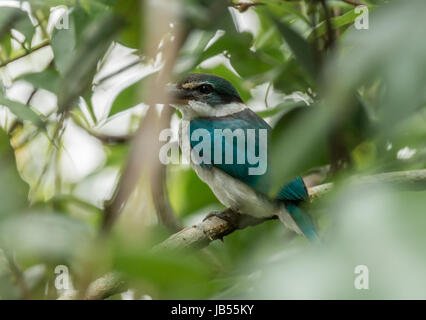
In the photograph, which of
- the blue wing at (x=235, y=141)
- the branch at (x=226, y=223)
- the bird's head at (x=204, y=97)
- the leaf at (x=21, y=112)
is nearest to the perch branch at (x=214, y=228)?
the branch at (x=226, y=223)

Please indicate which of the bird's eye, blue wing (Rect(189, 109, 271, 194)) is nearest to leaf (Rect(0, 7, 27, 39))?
blue wing (Rect(189, 109, 271, 194))

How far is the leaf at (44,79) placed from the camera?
1148 mm

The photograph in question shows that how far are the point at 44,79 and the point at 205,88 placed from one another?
2.44 feet

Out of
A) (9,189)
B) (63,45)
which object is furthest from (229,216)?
(9,189)

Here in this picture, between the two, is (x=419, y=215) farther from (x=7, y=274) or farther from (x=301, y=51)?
(x=7, y=274)

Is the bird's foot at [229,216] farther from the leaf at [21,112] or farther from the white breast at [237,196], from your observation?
the leaf at [21,112]

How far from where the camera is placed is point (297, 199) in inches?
61.1

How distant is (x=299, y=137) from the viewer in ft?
1.35

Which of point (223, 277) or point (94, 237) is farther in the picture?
point (223, 277)

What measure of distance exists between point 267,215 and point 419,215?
→ 122 cm

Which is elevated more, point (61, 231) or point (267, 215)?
point (267, 215)

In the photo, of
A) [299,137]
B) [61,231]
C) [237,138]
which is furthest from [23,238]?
[237,138]

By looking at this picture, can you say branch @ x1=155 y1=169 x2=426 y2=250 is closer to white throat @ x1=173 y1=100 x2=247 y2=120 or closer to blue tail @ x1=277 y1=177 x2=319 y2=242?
blue tail @ x1=277 y1=177 x2=319 y2=242

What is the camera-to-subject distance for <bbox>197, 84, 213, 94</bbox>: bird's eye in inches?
71.4
